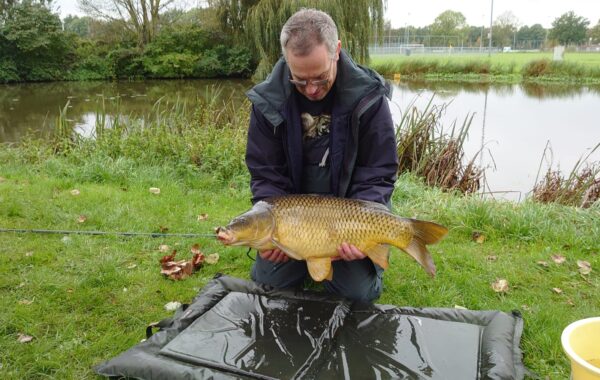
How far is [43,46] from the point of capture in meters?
19.3

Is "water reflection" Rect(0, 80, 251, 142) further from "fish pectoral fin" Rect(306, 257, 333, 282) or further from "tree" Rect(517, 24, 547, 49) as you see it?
"tree" Rect(517, 24, 547, 49)

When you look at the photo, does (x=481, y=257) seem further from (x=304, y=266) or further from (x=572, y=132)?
(x=572, y=132)

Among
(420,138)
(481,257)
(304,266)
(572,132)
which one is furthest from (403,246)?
(572,132)

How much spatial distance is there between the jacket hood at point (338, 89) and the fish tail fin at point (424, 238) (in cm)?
51

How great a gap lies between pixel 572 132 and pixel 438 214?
19.4 feet

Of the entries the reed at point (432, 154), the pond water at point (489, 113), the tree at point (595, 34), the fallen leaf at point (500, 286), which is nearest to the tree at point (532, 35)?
the tree at point (595, 34)

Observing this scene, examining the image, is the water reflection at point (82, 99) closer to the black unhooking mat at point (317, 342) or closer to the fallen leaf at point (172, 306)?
the fallen leaf at point (172, 306)

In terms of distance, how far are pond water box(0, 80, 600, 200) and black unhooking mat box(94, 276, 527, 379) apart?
2726 millimetres

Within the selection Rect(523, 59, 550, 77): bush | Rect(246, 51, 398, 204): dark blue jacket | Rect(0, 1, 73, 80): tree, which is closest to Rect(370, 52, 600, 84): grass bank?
Rect(523, 59, 550, 77): bush

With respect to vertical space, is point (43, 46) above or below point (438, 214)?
→ above

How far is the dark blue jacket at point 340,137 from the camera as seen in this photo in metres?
1.89

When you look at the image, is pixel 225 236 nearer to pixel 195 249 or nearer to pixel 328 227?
pixel 328 227

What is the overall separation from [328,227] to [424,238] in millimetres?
326

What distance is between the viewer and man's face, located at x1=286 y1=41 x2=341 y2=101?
165 cm
